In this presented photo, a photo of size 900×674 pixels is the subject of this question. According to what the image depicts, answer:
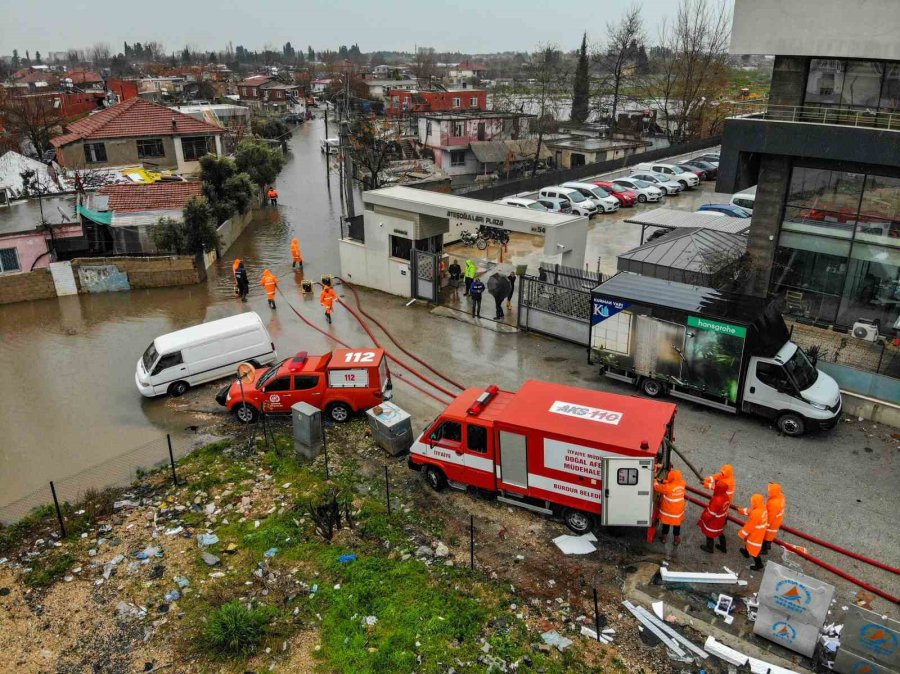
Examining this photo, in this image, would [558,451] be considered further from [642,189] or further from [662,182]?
[662,182]

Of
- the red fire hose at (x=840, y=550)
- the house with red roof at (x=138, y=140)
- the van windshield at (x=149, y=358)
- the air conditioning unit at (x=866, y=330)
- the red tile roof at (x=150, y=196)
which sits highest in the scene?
the house with red roof at (x=138, y=140)

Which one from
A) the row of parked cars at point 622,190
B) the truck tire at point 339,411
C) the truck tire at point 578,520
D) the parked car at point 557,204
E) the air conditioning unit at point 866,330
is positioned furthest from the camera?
the row of parked cars at point 622,190

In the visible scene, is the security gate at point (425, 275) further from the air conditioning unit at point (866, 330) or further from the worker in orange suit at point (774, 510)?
the worker in orange suit at point (774, 510)

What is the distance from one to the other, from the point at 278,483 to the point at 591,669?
679cm

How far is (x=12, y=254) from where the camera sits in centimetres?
2511

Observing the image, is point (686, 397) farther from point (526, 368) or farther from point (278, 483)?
point (278, 483)

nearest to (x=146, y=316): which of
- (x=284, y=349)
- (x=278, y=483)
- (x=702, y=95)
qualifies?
(x=284, y=349)

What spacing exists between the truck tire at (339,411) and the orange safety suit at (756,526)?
8.40 metres

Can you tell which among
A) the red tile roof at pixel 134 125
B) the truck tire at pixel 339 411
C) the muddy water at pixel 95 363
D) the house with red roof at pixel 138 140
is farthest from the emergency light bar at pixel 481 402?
the red tile roof at pixel 134 125

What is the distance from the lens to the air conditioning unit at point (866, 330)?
1667 centimetres

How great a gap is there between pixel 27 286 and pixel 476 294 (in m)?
16.5

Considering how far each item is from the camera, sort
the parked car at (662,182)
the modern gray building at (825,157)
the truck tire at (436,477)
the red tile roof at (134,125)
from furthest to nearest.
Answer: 1. the red tile roof at (134,125)
2. the parked car at (662,182)
3. the modern gray building at (825,157)
4. the truck tire at (436,477)

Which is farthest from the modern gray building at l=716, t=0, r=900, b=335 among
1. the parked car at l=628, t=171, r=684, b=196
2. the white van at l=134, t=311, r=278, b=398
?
the parked car at l=628, t=171, r=684, b=196

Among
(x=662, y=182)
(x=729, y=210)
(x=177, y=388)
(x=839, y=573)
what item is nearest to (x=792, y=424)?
(x=839, y=573)
